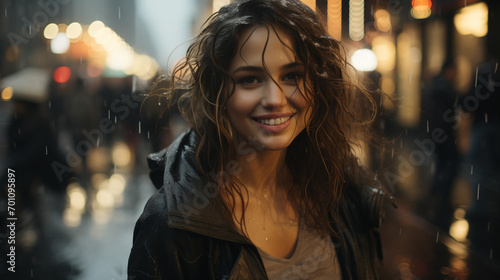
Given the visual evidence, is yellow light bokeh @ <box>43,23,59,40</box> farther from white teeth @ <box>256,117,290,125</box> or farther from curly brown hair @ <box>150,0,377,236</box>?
white teeth @ <box>256,117,290,125</box>

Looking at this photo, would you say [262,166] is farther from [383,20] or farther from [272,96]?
[383,20]

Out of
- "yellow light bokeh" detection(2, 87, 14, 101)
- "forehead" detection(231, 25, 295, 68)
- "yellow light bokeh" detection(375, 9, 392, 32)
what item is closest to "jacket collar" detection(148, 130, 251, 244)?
"forehead" detection(231, 25, 295, 68)

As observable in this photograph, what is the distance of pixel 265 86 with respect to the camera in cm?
189

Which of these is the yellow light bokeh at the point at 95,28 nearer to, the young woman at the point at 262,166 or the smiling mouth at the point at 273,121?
the young woman at the point at 262,166

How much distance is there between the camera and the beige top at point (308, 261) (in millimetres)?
1965

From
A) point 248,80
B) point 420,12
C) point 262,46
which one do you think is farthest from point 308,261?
point 420,12

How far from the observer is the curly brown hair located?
1.93 metres

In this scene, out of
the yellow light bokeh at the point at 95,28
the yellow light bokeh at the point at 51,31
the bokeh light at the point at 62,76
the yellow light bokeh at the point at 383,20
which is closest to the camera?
the bokeh light at the point at 62,76

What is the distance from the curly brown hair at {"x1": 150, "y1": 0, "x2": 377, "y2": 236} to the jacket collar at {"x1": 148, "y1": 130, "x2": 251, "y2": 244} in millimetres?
67

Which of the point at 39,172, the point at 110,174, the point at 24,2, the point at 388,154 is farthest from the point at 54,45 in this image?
the point at 388,154

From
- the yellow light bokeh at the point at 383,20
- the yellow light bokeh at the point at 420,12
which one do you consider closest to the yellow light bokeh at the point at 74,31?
the yellow light bokeh at the point at 383,20

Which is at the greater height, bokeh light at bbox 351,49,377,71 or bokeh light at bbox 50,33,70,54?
bokeh light at bbox 50,33,70,54

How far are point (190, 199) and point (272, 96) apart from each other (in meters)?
0.53

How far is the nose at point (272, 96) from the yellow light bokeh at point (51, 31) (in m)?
18.9
